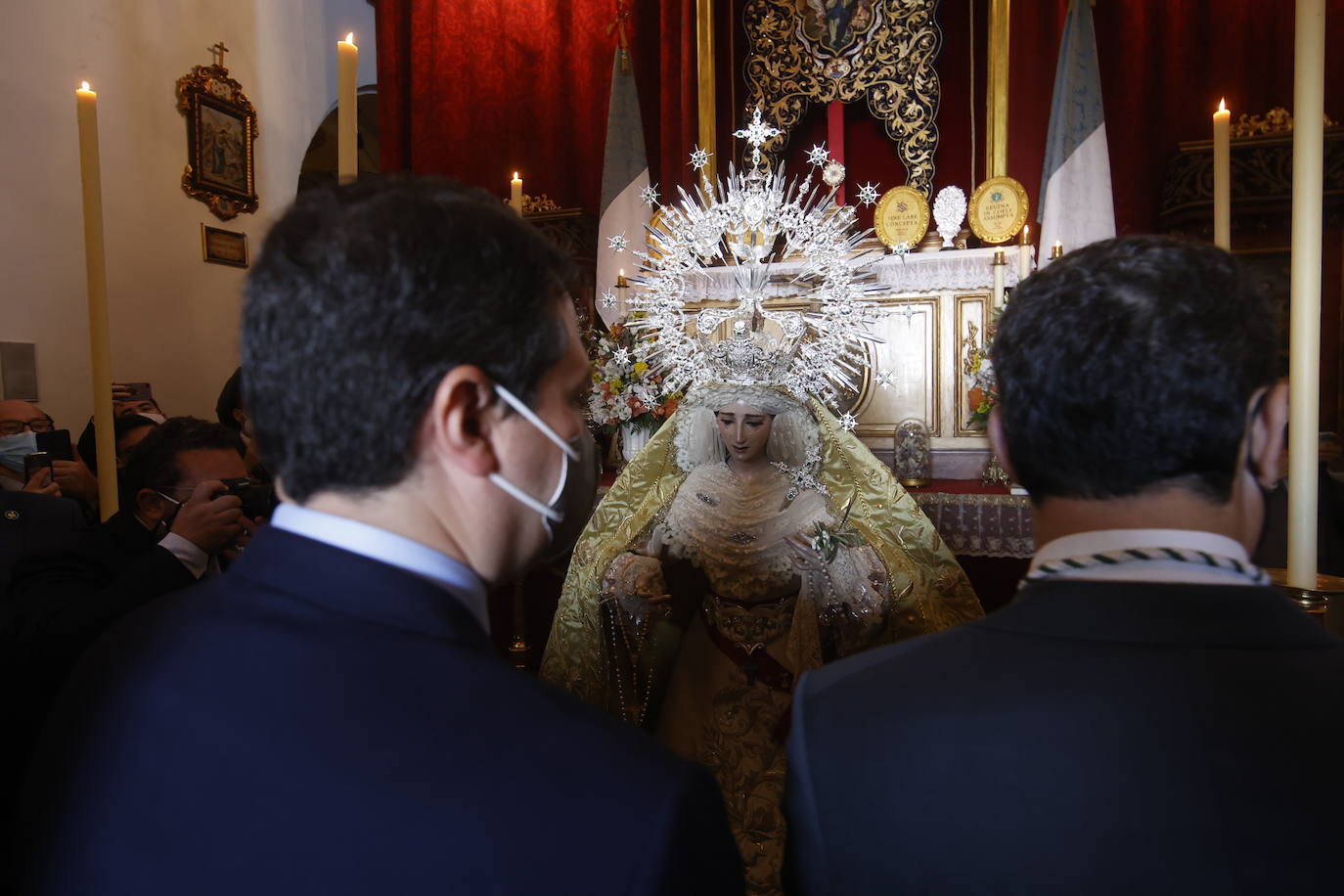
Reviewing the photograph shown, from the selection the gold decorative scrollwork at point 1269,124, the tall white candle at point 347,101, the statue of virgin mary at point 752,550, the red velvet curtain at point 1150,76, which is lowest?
the statue of virgin mary at point 752,550

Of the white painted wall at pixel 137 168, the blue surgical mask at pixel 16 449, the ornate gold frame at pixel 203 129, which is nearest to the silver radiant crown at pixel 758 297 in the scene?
the blue surgical mask at pixel 16 449

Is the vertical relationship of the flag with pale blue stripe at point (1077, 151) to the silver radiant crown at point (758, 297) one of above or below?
above

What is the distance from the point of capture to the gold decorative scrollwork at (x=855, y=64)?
5.36 m

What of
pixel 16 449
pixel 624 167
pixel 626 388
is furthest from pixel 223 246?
pixel 626 388

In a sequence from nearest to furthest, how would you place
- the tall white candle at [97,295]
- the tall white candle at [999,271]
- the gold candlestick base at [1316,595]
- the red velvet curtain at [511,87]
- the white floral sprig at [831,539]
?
the gold candlestick base at [1316,595] < the tall white candle at [97,295] < the white floral sprig at [831,539] < the tall white candle at [999,271] < the red velvet curtain at [511,87]

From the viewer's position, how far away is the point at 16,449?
9.64ft

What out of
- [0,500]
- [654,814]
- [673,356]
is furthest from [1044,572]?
[0,500]

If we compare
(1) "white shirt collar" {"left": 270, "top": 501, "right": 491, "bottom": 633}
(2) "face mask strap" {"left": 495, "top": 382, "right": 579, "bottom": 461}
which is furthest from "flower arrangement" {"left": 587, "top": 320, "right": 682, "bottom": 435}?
(1) "white shirt collar" {"left": 270, "top": 501, "right": 491, "bottom": 633}

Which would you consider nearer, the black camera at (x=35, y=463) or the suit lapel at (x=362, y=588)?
the suit lapel at (x=362, y=588)

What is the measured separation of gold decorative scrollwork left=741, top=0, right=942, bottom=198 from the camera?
17.6 ft

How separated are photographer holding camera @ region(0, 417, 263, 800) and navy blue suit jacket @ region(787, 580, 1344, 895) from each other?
4.59 ft

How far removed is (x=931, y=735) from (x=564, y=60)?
6574 millimetres

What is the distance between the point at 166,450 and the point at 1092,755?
2.11 m

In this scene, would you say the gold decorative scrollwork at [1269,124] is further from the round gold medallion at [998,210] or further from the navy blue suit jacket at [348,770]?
the navy blue suit jacket at [348,770]
